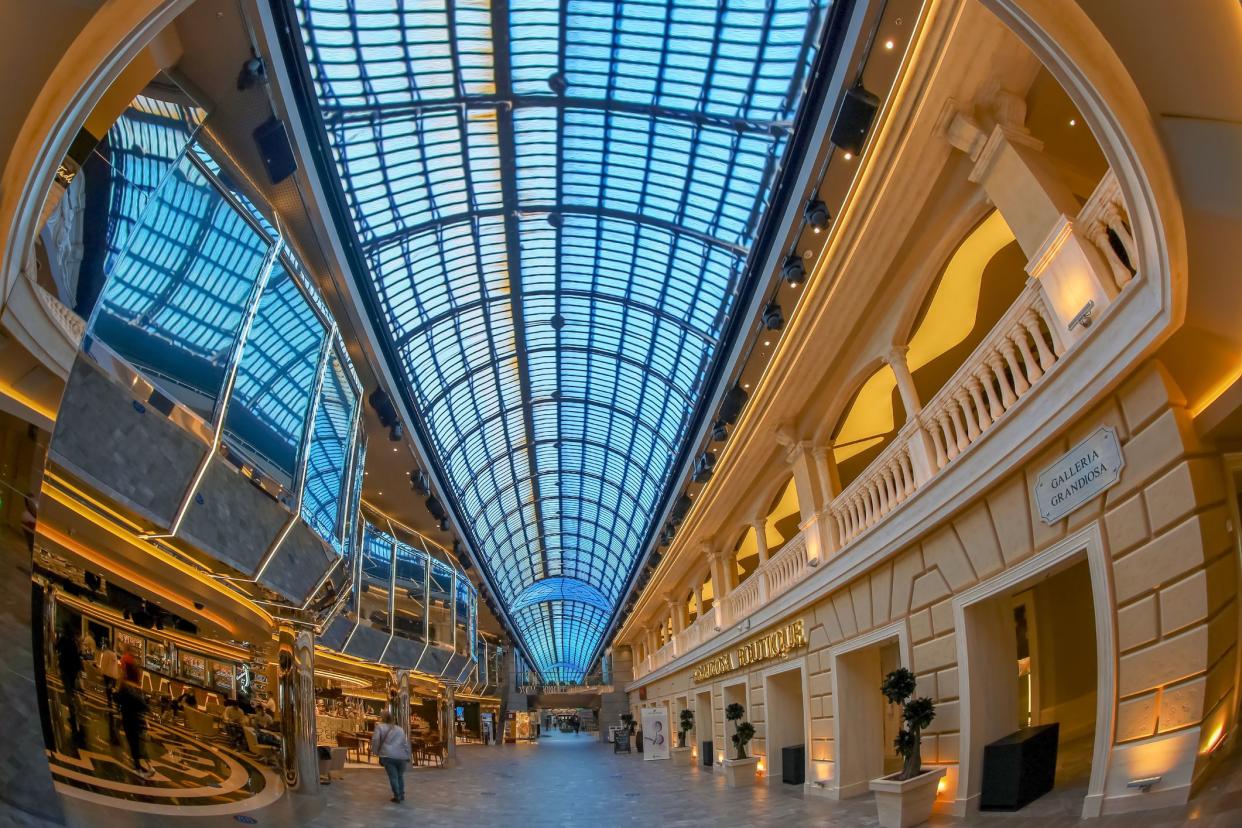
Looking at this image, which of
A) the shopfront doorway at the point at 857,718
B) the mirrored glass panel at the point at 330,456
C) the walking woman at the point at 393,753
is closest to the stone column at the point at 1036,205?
the mirrored glass panel at the point at 330,456

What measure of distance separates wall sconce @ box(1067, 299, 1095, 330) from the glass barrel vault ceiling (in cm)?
495

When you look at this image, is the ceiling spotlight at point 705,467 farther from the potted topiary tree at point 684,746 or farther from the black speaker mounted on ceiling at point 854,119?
the potted topiary tree at point 684,746

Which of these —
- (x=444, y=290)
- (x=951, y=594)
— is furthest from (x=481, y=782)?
(x=951, y=594)

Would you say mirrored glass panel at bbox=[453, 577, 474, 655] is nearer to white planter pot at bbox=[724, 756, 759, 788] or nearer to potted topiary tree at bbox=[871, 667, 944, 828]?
white planter pot at bbox=[724, 756, 759, 788]

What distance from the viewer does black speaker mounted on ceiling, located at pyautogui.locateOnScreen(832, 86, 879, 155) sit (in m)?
9.27

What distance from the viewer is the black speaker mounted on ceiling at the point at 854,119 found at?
9.27 meters

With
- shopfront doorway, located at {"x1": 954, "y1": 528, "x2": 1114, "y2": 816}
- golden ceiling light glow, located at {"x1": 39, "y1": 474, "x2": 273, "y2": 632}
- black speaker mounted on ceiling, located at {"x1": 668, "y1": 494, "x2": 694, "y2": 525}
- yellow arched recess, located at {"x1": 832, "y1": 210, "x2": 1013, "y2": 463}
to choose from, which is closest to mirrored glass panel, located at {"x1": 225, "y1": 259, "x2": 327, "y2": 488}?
golden ceiling light glow, located at {"x1": 39, "y1": 474, "x2": 273, "y2": 632}

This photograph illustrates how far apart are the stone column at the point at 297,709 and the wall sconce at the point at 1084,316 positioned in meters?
7.50

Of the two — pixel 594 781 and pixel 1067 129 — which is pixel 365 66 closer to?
pixel 1067 129

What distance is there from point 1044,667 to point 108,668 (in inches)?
570

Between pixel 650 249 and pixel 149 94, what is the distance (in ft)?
53.8

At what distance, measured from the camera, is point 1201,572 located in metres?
6.26

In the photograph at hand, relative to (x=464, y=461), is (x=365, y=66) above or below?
above

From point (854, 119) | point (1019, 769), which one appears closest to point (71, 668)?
point (854, 119)
